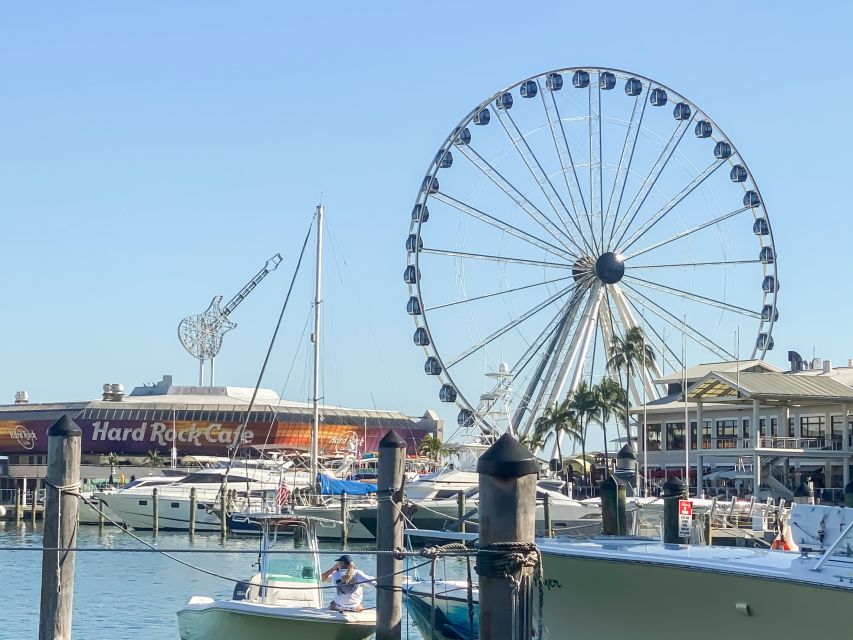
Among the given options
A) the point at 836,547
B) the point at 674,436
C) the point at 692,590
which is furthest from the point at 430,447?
the point at 836,547

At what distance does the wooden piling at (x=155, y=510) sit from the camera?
54944 millimetres

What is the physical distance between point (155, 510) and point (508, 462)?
46.5 m

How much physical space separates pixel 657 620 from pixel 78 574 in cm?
2564

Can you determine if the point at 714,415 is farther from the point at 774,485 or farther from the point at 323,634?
the point at 323,634

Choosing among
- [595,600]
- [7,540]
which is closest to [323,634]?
[595,600]

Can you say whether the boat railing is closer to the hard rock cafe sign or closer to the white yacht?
the white yacht

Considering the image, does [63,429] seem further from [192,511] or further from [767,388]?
[767,388]

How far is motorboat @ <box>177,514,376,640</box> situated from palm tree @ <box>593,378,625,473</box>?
54.8 m

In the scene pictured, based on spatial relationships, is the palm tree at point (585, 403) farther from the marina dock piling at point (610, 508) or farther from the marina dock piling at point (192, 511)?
the marina dock piling at point (610, 508)

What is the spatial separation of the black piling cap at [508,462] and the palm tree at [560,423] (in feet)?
164

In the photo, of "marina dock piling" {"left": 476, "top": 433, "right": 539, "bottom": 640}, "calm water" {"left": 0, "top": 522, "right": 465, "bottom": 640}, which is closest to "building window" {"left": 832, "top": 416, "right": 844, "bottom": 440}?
"calm water" {"left": 0, "top": 522, "right": 465, "bottom": 640}

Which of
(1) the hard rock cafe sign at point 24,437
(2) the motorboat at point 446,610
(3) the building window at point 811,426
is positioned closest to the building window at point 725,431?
(3) the building window at point 811,426

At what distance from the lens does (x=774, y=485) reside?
5478 centimetres

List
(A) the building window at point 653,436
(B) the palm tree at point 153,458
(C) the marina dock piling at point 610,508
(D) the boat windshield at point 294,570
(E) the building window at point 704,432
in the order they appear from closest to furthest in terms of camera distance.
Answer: (D) the boat windshield at point 294,570, (C) the marina dock piling at point 610,508, (E) the building window at point 704,432, (A) the building window at point 653,436, (B) the palm tree at point 153,458
